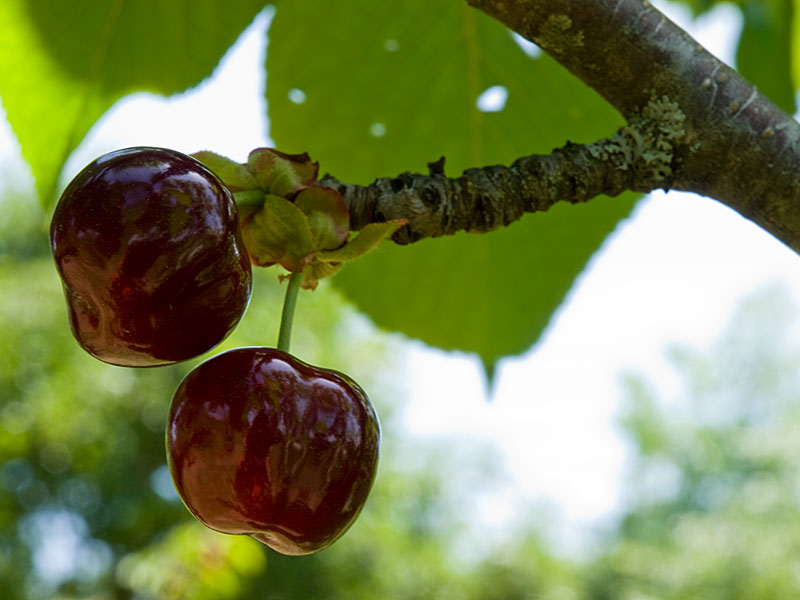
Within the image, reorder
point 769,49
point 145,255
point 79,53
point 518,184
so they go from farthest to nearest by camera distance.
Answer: point 769,49, point 79,53, point 518,184, point 145,255

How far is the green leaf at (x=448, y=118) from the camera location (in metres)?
0.77

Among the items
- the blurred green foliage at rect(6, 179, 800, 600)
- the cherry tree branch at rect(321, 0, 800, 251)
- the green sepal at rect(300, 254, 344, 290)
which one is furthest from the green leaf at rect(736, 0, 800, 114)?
the blurred green foliage at rect(6, 179, 800, 600)

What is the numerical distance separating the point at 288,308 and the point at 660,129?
0.78 ft

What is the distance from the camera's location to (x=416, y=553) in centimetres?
1253

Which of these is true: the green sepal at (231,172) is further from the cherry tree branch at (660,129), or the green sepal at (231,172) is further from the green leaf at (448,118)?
the green leaf at (448,118)

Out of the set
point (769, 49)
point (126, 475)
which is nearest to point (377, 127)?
point (769, 49)

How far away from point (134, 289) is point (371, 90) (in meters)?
0.47

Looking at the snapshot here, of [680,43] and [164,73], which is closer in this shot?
[680,43]

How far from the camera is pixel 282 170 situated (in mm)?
478

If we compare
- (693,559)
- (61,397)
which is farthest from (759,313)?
(61,397)

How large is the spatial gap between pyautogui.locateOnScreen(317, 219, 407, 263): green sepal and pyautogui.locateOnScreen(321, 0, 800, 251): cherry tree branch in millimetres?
19

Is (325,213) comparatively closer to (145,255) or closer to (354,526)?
(145,255)

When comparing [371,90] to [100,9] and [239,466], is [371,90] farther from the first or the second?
[239,466]

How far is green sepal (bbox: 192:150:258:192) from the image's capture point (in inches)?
19.1
